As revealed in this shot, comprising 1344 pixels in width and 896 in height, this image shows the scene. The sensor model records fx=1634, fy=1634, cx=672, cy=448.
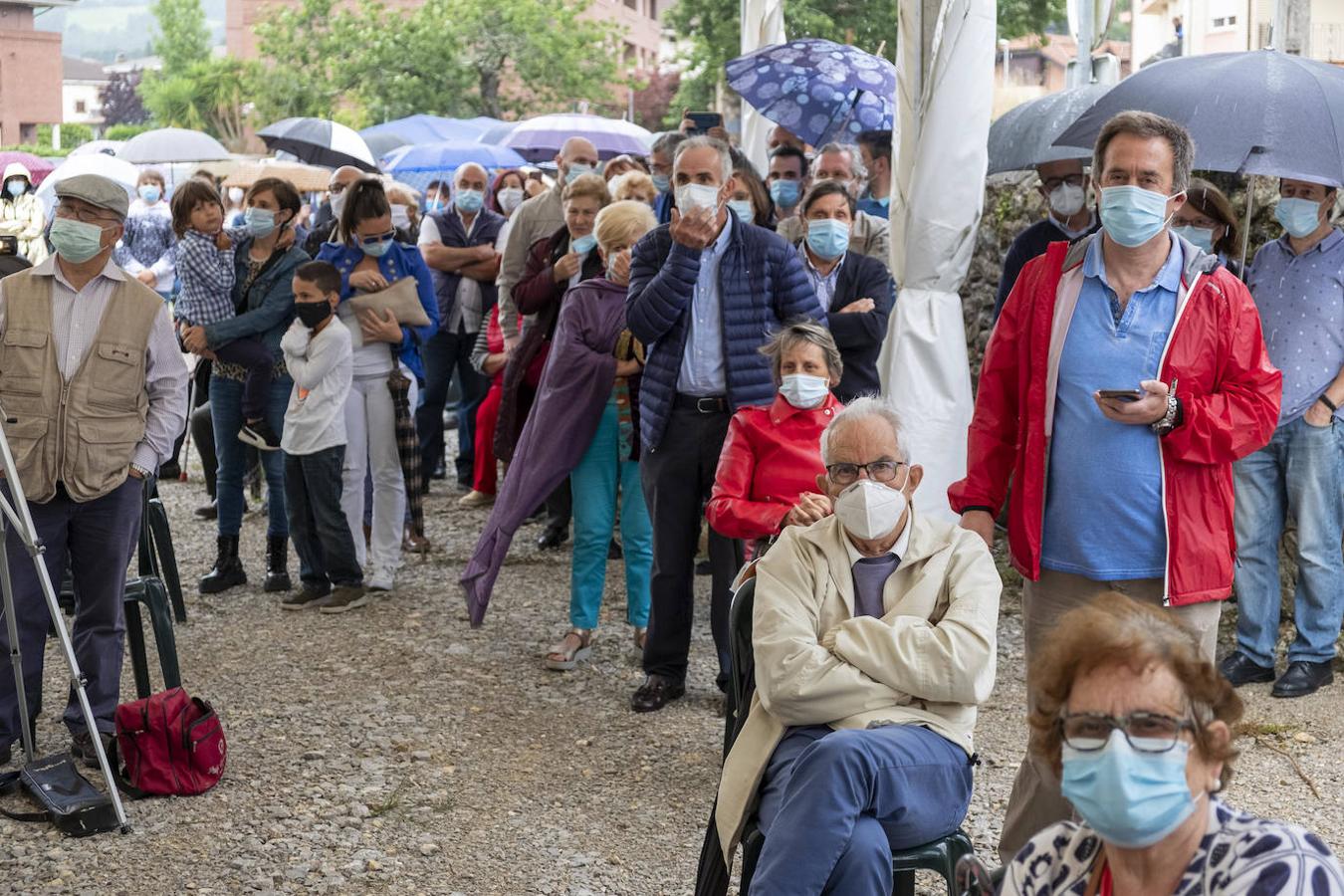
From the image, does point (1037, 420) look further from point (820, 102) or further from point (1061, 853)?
point (820, 102)

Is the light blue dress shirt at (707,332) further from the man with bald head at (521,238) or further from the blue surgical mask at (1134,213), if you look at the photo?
the man with bald head at (521,238)

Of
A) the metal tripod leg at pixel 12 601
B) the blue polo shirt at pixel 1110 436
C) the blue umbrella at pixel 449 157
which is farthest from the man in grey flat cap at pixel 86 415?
the blue umbrella at pixel 449 157

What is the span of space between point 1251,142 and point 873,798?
3139 mm

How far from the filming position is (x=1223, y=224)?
6.28m

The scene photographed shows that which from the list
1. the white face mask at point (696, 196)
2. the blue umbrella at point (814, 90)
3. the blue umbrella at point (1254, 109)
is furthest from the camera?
the blue umbrella at point (814, 90)

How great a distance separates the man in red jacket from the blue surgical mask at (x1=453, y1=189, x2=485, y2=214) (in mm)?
7766

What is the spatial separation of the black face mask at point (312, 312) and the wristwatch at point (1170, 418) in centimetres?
481

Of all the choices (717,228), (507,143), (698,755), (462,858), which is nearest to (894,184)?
(717,228)

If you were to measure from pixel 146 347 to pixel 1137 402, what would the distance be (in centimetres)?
347

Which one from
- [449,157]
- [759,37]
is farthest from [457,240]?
[449,157]

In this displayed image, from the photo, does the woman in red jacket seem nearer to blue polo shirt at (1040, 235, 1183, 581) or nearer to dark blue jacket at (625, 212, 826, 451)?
dark blue jacket at (625, 212, 826, 451)

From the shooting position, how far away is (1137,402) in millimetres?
3826

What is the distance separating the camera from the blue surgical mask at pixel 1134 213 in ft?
12.7

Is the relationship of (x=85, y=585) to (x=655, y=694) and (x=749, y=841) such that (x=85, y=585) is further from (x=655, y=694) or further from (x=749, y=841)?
(x=749, y=841)
